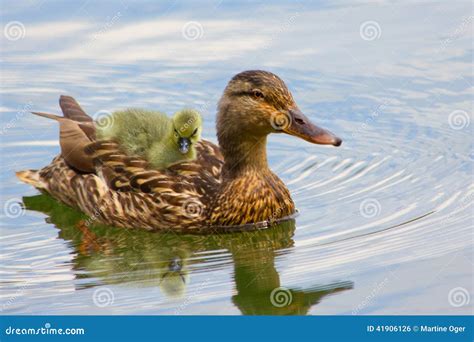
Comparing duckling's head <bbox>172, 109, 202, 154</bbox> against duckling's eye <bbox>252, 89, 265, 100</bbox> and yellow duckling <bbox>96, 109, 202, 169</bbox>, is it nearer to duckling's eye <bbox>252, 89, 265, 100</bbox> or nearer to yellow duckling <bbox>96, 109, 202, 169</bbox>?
yellow duckling <bbox>96, 109, 202, 169</bbox>

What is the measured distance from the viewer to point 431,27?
14469 millimetres

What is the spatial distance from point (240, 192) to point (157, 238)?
84cm

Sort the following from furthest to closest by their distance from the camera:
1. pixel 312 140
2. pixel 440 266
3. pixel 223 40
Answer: pixel 223 40, pixel 312 140, pixel 440 266

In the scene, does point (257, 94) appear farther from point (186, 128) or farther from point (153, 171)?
point (153, 171)

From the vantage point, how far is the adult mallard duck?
34.5 ft

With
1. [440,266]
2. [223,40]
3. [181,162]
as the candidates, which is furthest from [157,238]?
[223,40]

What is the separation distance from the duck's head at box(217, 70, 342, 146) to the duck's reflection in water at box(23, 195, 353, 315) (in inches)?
35.5

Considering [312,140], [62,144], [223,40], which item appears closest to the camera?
[312,140]

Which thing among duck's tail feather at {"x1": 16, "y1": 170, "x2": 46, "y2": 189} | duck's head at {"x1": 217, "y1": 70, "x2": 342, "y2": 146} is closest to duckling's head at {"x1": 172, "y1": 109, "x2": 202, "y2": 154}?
duck's head at {"x1": 217, "y1": 70, "x2": 342, "y2": 146}

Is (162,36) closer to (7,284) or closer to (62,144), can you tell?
(62,144)

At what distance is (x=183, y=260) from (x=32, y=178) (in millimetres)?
2539

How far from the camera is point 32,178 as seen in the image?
11961 millimetres

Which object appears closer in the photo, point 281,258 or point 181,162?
point 281,258

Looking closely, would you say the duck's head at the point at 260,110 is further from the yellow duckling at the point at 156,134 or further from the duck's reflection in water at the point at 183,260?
the duck's reflection in water at the point at 183,260
